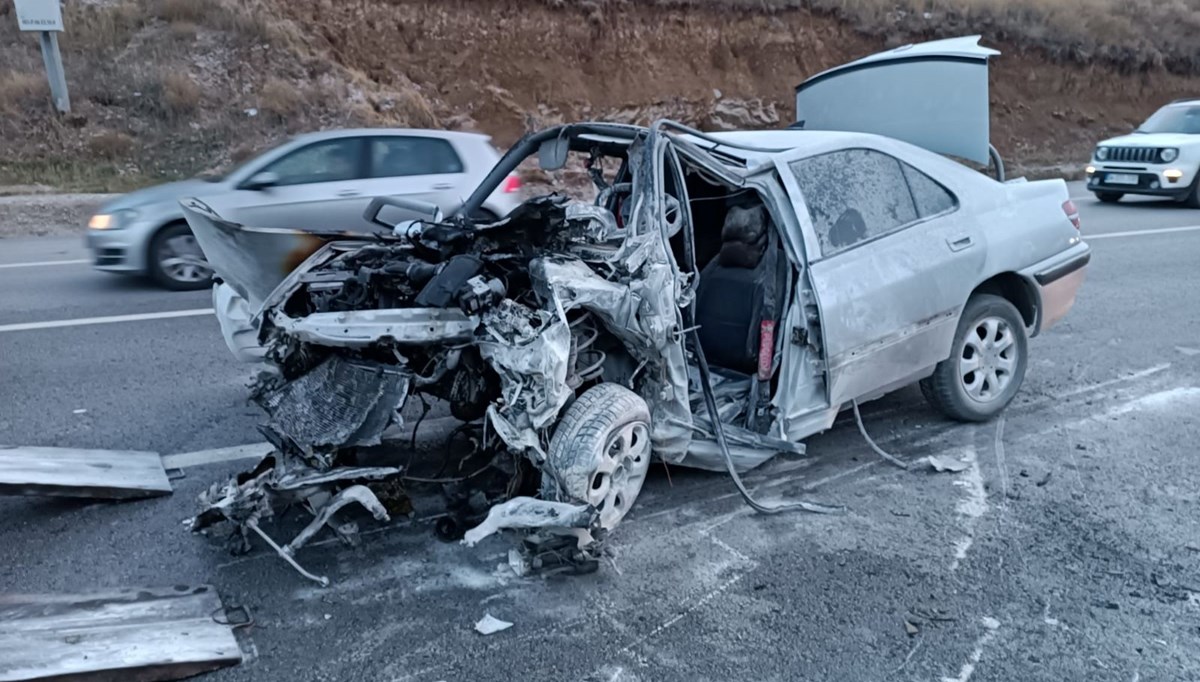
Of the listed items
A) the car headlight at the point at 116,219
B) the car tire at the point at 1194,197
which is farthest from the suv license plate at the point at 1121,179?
the car headlight at the point at 116,219

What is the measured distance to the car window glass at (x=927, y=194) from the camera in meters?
5.37

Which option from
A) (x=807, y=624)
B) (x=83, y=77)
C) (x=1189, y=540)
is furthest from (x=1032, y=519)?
(x=83, y=77)

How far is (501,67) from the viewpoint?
72.8 feet

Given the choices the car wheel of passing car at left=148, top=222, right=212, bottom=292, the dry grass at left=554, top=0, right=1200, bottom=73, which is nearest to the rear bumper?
the car wheel of passing car at left=148, top=222, right=212, bottom=292

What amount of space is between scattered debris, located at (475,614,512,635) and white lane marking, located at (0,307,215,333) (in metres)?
5.73

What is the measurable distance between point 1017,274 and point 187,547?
4.67 metres

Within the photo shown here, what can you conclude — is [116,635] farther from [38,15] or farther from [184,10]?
[184,10]

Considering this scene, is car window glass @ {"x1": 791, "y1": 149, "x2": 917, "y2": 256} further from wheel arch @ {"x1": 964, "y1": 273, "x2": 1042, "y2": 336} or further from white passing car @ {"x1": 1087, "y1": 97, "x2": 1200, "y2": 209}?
white passing car @ {"x1": 1087, "y1": 97, "x2": 1200, "y2": 209}

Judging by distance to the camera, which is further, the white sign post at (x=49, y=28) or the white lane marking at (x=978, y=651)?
the white sign post at (x=49, y=28)

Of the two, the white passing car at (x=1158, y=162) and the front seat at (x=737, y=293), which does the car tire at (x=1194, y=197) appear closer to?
the white passing car at (x=1158, y=162)

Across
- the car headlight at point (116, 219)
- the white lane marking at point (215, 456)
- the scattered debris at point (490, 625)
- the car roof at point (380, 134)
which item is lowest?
the scattered debris at point (490, 625)

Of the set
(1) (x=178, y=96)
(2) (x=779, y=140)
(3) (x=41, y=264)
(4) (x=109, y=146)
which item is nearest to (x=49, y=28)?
(4) (x=109, y=146)

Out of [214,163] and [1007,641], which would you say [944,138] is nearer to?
[1007,641]

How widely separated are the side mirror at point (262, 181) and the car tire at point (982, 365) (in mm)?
6461
